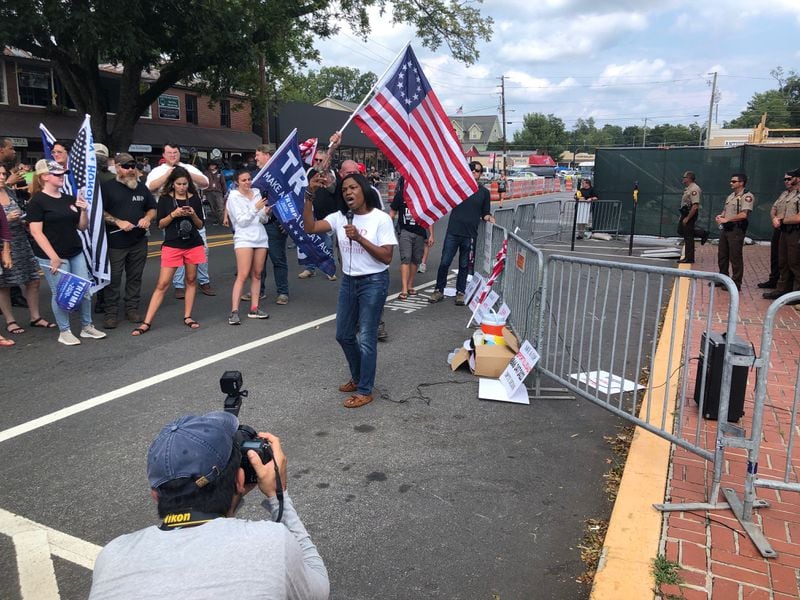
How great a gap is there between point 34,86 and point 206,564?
28.9 meters

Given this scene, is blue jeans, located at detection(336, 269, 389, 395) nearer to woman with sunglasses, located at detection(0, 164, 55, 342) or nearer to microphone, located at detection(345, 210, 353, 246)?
microphone, located at detection(345, 210, 353, 246)

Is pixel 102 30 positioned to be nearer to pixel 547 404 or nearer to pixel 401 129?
pixel 401 129

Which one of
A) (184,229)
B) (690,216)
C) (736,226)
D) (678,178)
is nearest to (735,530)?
(184,229)

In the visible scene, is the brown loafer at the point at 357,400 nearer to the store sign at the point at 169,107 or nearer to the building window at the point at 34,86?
the building window at the point at 34,86

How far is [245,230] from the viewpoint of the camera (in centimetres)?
723

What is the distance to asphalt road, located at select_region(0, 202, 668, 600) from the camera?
9.75 ft

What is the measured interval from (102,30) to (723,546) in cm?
1608

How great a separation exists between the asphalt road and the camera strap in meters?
0.18

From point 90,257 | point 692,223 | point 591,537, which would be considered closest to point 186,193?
point 90,257

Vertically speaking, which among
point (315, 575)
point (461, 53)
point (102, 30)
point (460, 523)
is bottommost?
point (460, 523)

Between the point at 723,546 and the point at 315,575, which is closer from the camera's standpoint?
the point at 315,575

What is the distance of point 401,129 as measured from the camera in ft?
20.2

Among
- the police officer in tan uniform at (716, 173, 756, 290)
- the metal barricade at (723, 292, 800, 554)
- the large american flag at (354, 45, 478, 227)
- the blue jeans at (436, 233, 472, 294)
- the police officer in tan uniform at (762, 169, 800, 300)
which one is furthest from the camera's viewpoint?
the police officer in tan uniform at (716, 173, 756, 290)

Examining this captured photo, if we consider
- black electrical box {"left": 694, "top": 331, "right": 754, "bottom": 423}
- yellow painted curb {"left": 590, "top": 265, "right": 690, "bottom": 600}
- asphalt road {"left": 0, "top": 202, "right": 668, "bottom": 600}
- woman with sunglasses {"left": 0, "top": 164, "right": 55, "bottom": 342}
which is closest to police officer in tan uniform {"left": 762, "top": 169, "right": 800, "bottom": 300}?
black electrical box {"left": 694, "top": 331, "right": 754, "bottom": 423}
